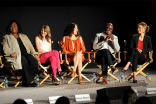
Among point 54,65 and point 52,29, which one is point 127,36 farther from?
point 54,65

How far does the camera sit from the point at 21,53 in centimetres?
506

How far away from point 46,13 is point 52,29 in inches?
16.4

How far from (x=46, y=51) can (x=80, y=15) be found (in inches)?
74.8

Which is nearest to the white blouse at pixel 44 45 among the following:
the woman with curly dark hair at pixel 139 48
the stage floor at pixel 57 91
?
the stage floor at pixel 57 91

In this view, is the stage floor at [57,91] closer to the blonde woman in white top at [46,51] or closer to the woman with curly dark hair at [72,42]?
the blonde woman in white top at [46,51]

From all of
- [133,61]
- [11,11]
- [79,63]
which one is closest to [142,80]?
[133,61]

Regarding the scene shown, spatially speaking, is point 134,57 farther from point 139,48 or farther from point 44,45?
point 44,45

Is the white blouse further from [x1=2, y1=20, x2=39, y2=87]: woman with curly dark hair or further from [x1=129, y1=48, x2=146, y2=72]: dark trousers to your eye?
[x1=129, y1=48, x2=146, y2=72]: dark trousers

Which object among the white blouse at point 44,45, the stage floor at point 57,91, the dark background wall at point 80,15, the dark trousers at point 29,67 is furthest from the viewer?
the dark background wall at point 80,15

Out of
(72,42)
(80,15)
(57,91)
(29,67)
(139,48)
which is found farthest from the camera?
(80,15)

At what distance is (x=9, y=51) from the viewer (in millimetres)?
4871

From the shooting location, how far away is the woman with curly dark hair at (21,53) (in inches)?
188

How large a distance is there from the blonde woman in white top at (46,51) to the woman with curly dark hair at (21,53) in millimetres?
133

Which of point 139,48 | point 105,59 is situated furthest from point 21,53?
point 139,48
